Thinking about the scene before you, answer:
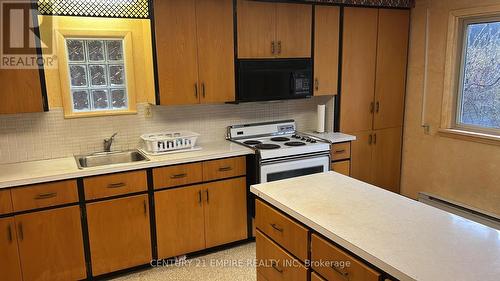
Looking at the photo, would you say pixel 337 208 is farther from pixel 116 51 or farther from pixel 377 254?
pixel 116 51

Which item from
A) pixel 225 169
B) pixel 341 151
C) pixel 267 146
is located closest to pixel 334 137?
pixel 341 151

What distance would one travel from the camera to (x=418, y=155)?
4188 millimetres

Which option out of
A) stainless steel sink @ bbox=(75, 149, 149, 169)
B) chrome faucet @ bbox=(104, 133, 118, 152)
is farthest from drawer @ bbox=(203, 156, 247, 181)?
chrome faucet @ bbox=(104, 133, 118, 152)

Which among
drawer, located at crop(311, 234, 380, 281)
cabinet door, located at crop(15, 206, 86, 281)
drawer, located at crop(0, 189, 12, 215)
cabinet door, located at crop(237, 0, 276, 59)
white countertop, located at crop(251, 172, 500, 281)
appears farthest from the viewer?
cabinet door, located at crop(237, 0, 276, 59)

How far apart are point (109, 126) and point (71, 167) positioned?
580mm

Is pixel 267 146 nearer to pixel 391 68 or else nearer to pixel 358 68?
pixel 358 68

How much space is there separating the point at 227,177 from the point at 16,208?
1.51m

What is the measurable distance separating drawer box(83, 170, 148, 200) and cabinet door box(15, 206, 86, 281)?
0.16 metres

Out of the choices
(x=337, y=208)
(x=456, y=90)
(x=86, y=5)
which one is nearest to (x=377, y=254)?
(x=337, y=208)

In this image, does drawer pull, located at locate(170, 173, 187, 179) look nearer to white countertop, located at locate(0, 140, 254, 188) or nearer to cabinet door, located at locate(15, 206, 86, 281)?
white countertop, located at locate(0, 140, 254, 188)

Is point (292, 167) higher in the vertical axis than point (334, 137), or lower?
lower

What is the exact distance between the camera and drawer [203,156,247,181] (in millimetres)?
3049

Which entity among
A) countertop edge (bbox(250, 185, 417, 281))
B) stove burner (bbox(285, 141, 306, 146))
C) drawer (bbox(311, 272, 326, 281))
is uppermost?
stove burner (bbox(285, 141, 306, 146))

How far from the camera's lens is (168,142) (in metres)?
3.09
